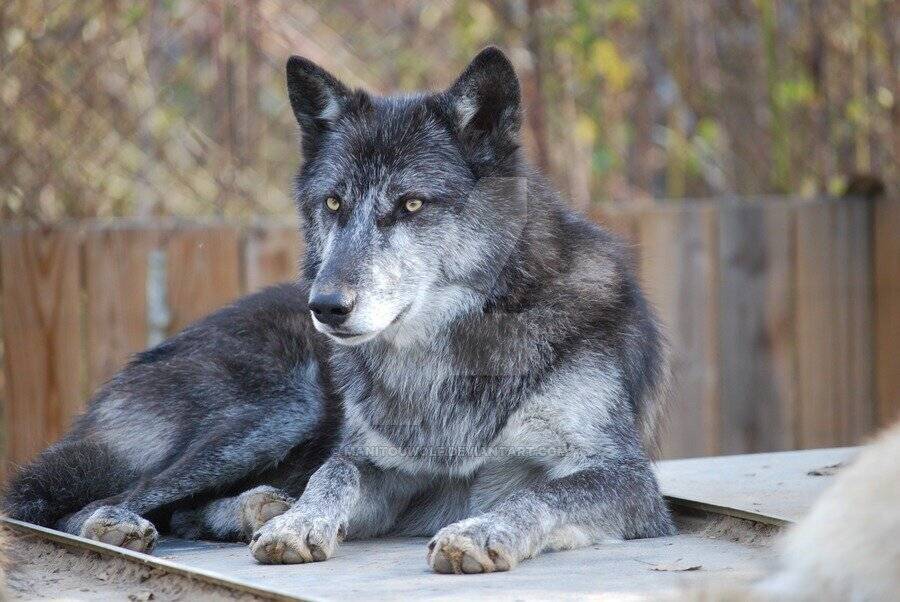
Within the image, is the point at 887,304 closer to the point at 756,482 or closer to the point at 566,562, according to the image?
the point at 756,482

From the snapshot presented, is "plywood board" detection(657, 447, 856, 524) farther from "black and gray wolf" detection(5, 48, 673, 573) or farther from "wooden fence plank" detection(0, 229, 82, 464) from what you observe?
"wooden fence plank" detection(0, 229, 82, 464)

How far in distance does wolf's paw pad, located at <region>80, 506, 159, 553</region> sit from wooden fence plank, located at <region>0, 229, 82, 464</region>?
1.98m

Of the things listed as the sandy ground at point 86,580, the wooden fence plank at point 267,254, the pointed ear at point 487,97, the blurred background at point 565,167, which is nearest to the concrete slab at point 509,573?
the sandy ground at point 86,580

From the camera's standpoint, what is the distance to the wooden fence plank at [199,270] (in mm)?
5539

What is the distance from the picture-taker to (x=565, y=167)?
689cm

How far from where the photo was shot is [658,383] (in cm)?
392

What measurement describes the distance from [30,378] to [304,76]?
7.17ft

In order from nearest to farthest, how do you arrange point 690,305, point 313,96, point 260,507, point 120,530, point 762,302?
point 120,530 → point 260,507 → point 313,96 → point 690,305 → point 762,302

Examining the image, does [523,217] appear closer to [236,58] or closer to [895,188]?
[236,58]

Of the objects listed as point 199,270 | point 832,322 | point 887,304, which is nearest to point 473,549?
point 199,270

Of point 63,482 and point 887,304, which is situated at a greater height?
point 887,304

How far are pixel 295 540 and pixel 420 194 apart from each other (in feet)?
3.36

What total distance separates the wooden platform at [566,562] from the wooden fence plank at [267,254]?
85.2 inches

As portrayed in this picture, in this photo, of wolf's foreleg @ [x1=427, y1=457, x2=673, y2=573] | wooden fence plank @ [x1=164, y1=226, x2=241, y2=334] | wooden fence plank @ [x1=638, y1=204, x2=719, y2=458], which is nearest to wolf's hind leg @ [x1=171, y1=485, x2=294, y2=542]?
wolf's foreleg @ [x1=427, y1=457, x2=673, y2=573]
